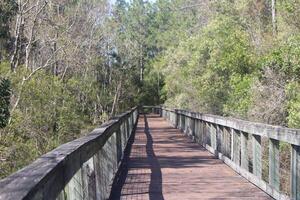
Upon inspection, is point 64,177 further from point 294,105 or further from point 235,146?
point 294,105

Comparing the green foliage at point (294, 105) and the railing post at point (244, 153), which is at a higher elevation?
the green foliage at point (294, 105)

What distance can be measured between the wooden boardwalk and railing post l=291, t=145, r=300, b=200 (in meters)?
1.10

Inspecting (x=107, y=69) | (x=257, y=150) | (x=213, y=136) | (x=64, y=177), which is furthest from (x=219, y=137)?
(x=107, y=69)

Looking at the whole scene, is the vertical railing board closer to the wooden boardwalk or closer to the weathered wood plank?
the wooden boardwalk

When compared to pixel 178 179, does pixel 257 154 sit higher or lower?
higher

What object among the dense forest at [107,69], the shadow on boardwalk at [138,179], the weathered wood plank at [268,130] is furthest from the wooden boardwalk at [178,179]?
the dense forest at [107,69]

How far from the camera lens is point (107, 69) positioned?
51969 mm

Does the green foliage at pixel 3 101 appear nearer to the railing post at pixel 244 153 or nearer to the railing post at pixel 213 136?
the railing post at pixel 213 136

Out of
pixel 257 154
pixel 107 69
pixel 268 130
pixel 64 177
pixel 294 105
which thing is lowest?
pixel 257 154

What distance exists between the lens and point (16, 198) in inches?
96.3

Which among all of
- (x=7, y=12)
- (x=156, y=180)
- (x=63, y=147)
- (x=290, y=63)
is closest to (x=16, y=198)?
(x=63, y=147)

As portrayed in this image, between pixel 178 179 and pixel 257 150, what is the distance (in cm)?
165

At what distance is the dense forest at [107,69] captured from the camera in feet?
57.0

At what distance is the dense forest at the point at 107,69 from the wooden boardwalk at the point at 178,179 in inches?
147
